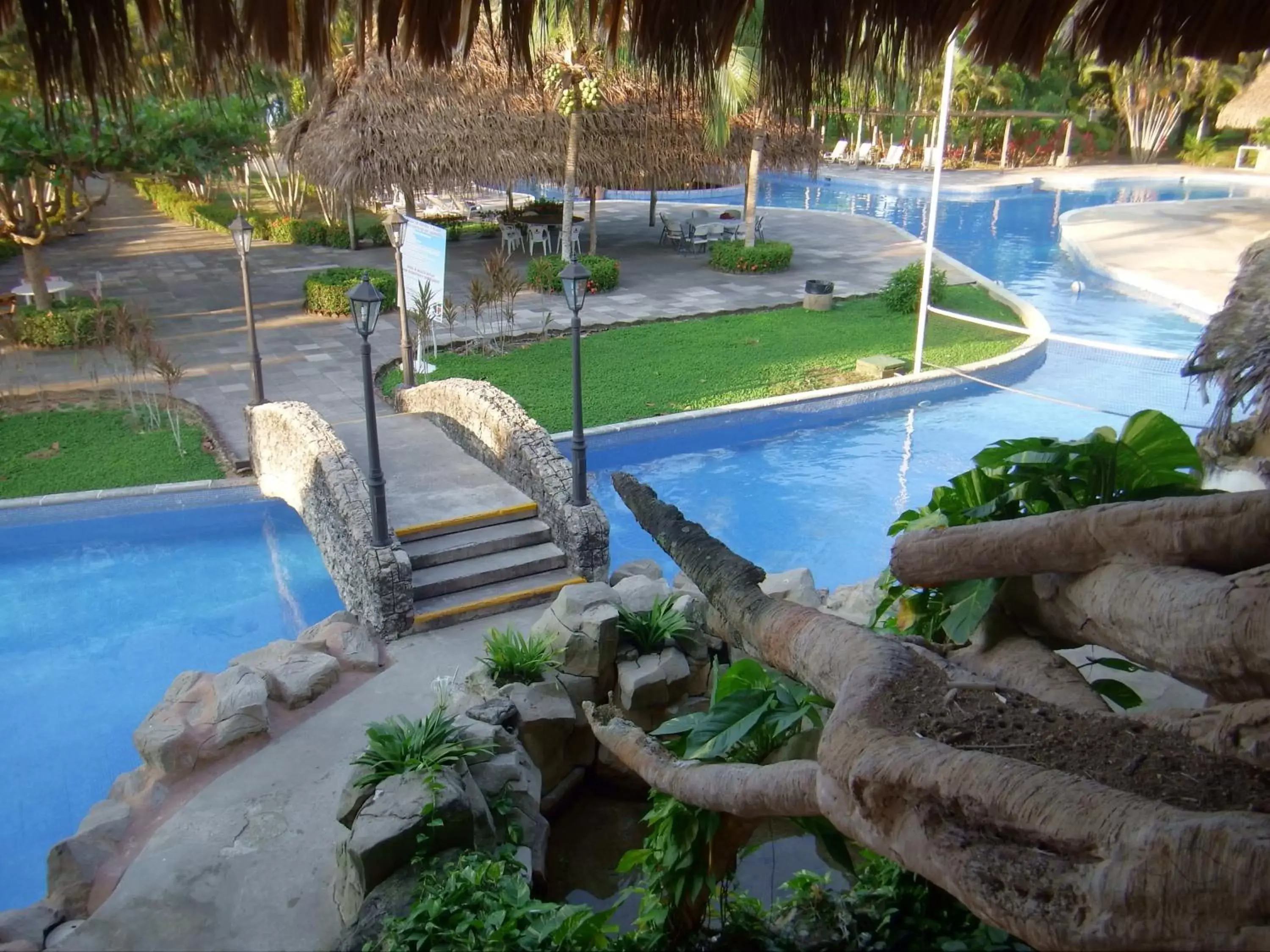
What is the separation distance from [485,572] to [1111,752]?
20.9 ft

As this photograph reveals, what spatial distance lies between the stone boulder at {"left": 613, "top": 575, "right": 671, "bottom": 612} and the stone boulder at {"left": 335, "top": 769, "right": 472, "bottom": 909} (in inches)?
94.3

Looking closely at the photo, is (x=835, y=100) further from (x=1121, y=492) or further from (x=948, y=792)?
(x=948, y=792)

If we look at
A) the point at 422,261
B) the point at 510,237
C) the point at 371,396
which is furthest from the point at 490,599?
the point at 510,237

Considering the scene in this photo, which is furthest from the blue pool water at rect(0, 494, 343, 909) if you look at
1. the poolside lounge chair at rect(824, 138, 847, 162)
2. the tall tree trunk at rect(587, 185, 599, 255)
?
the poolside lounge chair at rect(824, 138, 847, 162)

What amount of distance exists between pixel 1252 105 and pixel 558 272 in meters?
12.3

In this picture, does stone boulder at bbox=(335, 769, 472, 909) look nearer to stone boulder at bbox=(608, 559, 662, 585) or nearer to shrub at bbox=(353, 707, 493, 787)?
shrub at bbox=(353, 707, 493, 787)

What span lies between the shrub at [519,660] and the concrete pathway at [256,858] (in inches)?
23.2

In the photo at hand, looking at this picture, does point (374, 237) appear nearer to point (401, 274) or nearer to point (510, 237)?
point (510, 237)

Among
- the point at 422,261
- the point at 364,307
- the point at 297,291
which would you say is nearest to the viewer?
the point at 364,307

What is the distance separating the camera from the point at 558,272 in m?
18.1

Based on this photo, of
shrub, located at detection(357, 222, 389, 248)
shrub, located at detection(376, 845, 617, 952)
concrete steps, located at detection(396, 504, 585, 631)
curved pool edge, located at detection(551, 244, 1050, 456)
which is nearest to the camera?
shrub, located at detection(376, 845, 617, 952)

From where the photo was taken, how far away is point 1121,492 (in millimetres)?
3861

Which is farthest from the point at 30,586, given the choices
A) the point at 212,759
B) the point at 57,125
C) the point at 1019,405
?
the point at 1019,405

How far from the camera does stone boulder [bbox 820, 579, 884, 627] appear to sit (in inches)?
285
